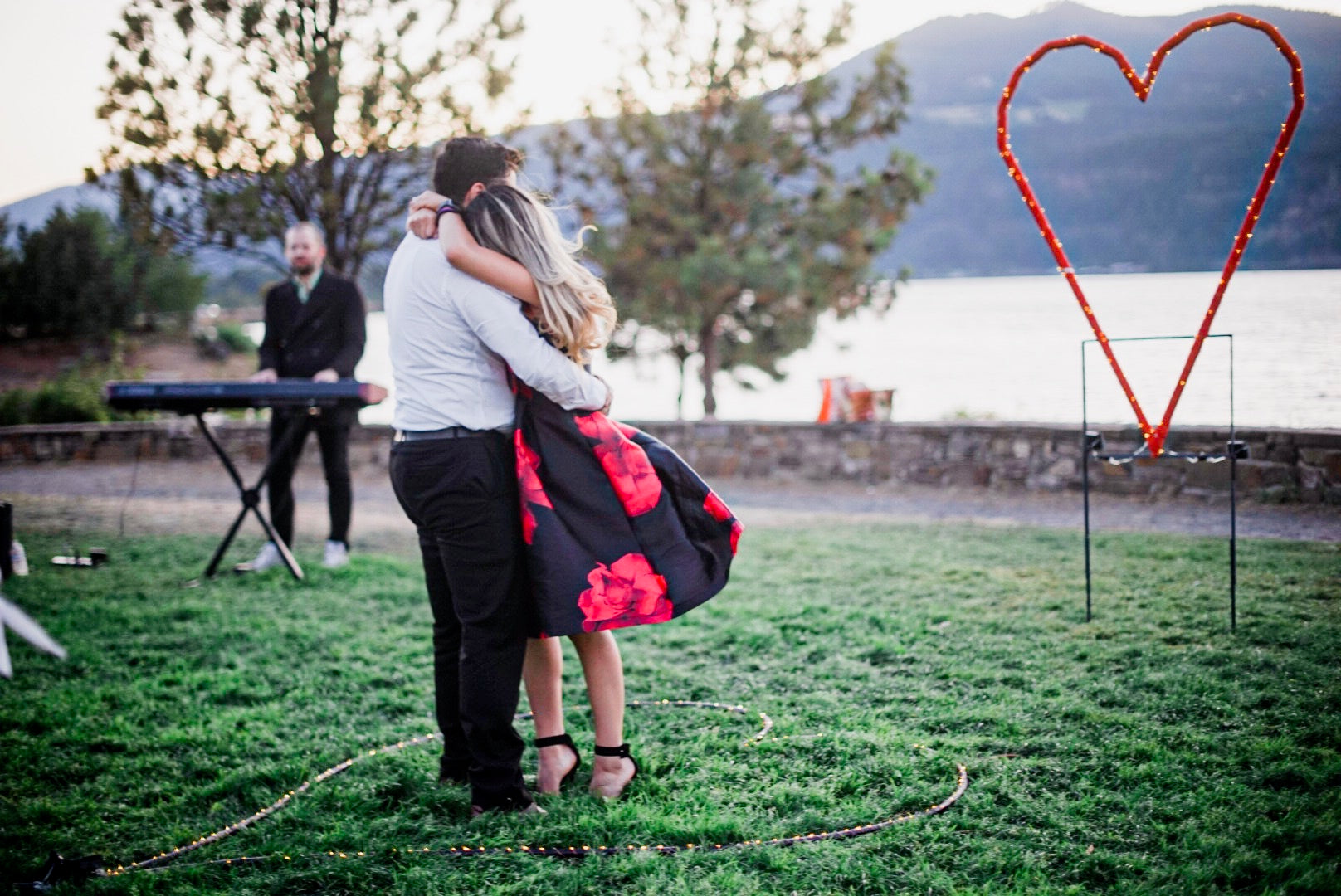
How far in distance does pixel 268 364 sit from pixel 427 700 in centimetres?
293

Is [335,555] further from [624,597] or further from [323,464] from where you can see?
[624,597]

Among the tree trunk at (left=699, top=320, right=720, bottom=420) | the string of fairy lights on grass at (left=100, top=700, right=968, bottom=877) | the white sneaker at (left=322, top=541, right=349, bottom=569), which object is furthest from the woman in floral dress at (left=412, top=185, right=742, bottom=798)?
the tree trunk at (left=699, top=320, right=720, bottom=420)

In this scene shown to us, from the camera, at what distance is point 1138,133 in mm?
9039

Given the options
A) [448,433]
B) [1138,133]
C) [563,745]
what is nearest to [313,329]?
[448,433]

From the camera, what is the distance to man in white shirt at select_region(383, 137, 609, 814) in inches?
105

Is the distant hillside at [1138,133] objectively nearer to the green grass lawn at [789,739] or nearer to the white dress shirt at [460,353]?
the white dress shirt at [460,353]

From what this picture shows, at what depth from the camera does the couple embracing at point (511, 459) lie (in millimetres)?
2674

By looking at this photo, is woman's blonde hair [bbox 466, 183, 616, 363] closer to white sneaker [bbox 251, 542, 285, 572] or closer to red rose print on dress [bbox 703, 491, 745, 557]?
red rose print on dress [bbox 703, 491, 745, 557]

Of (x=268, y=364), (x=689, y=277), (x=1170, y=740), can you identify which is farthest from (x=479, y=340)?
(x=689, y=277)

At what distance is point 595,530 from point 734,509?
17.7ft

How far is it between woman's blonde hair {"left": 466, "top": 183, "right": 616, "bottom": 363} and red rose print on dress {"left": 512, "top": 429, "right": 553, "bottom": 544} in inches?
11.4

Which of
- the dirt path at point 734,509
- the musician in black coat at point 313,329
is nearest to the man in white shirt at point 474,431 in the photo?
the musician in black coat at point 313,329

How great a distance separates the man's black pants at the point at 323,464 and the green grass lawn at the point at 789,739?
0.81 metres

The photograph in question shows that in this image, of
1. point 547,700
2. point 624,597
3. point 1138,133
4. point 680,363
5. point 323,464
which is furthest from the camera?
point 680,363
